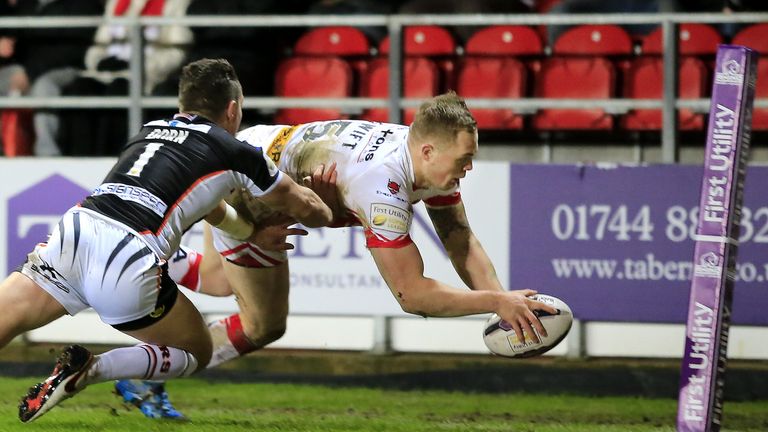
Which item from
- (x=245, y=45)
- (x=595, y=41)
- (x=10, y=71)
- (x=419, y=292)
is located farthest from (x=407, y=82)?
(x=419, y=292)

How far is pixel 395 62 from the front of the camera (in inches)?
408

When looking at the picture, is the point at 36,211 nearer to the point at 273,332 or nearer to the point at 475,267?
the point at 273,332

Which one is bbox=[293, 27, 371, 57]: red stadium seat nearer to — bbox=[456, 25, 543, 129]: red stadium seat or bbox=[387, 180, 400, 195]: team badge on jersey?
bbox=[456, 25, 543, 129]: red stadium seat

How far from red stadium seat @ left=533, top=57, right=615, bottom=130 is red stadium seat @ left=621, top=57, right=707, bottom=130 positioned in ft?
0.60

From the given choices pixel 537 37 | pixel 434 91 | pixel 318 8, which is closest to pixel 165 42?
pixel 318 8

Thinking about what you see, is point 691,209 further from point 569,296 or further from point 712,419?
point 712,419

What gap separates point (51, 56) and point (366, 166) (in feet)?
17.9


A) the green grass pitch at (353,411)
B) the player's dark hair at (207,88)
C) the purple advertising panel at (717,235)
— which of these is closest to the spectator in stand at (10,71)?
the green grass pitch at (353,411)

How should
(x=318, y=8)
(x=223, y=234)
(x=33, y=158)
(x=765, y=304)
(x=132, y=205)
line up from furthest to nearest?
(x=318, y=8), (x=33, y=158), (x=765, y=304), (x=223, y=234), (x=132, y=205)

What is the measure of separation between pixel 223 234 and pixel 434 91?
3946 mm

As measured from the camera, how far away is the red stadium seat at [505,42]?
439 inches

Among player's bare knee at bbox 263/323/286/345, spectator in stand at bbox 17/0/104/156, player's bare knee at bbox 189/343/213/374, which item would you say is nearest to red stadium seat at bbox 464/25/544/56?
spectator in stand at bbox 17/0/104/156

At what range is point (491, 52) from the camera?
36.7ft

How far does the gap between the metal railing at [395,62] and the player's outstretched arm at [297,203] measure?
353cm
